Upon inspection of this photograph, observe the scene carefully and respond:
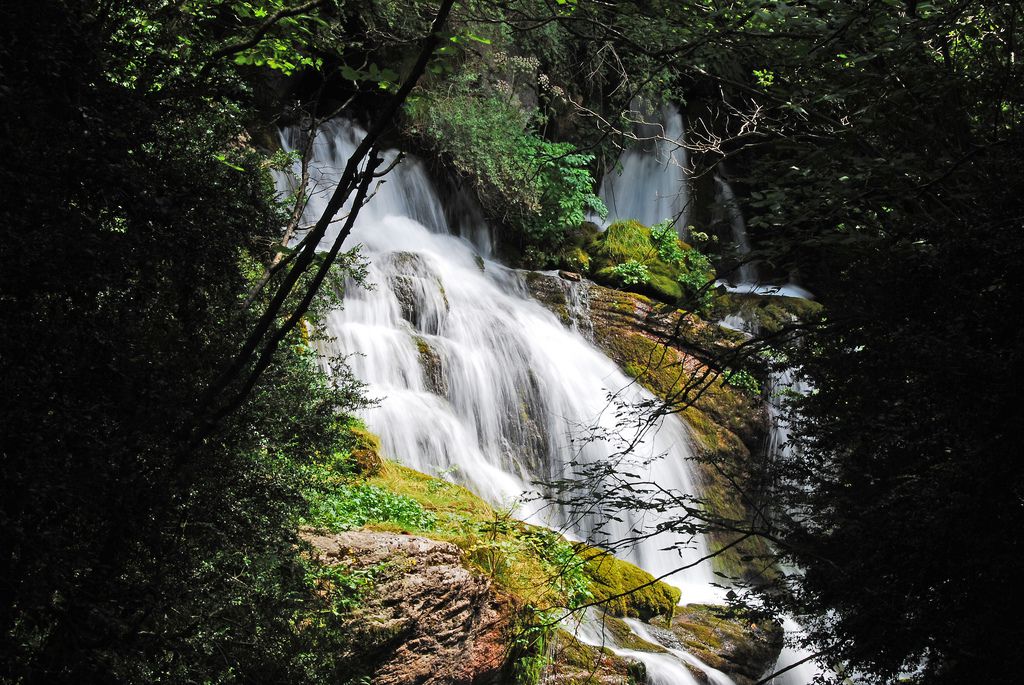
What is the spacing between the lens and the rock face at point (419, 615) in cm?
495

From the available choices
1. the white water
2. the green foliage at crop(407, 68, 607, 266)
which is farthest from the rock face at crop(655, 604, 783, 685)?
the green foliage at crop(407, 68, 607, 266)

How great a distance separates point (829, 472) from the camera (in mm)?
5082

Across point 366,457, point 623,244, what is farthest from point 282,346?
point 623,244

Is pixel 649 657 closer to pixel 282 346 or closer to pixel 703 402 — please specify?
pixel 282 346

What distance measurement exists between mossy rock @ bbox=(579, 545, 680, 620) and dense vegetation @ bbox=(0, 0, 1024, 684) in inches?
111

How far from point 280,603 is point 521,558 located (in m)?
3.22

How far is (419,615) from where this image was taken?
5230 mm

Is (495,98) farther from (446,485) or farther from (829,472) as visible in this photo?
(829,472)

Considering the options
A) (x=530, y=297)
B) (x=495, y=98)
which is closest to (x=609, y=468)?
(x=530, y=297)

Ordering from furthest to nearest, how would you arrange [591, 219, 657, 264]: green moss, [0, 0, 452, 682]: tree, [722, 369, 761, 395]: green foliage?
[591, 219, 657, 264]: green moss < [722, 369, 761, 395]: green foliage < [0, 0, 452, 682]: tree

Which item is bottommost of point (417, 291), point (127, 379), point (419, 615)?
point (419, 615)

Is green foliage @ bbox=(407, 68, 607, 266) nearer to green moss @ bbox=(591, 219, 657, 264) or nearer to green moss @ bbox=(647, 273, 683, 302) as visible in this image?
green moss @ bbox=(591, 219, 657, 264)

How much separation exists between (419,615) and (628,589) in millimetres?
3050

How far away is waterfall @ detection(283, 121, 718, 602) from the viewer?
10.6 meters
